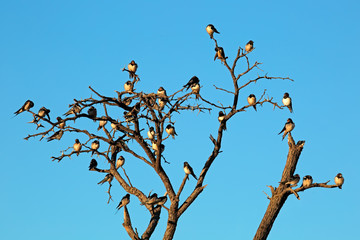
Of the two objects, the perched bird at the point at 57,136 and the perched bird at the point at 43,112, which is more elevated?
the perched bird at the point at 43,112

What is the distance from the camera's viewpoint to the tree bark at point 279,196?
47.8 ft

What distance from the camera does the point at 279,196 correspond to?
581 inches

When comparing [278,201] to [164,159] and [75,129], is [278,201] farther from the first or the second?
[75,129]

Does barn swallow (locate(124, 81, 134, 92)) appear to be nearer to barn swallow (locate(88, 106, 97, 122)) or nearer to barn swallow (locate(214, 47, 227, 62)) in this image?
barn swallow (locate(88, 106, 97, 122))

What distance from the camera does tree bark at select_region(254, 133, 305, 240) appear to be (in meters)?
14.6

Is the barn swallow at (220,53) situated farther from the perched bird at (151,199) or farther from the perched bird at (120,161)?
the perched bird at (151,199)

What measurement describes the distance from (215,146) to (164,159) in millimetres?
1279

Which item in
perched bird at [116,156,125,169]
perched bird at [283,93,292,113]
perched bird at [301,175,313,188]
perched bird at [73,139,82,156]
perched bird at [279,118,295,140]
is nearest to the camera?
perched bird at [73,139,82,156]

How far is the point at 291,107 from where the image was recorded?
18797mm

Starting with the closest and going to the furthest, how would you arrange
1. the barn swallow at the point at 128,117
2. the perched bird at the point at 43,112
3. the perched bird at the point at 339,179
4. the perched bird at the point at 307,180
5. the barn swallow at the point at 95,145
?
Result: 1. the barn swallow at the point at 128,117
2. the perched bird at the point at 307,180
3. the barn swallow at the point at 95,145
4. the perched bird at the point at 339,179
5. the perched bird at the point at 43,112

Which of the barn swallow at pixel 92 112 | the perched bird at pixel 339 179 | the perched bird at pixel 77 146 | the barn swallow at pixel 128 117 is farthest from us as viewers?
the perched bird at pixel 339 179

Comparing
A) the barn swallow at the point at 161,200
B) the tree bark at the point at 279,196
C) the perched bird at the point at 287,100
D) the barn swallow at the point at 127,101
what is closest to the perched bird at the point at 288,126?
the perched bird at the point at 287,100

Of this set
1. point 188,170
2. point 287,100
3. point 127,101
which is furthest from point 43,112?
point 287,100

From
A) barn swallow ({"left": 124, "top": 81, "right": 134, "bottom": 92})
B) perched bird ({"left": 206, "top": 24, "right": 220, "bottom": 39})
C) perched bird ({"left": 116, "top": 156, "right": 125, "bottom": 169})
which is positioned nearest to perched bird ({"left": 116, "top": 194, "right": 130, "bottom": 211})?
perched bird ({"left": 116, "top": 156, "right": 125, "bottom": 169})
